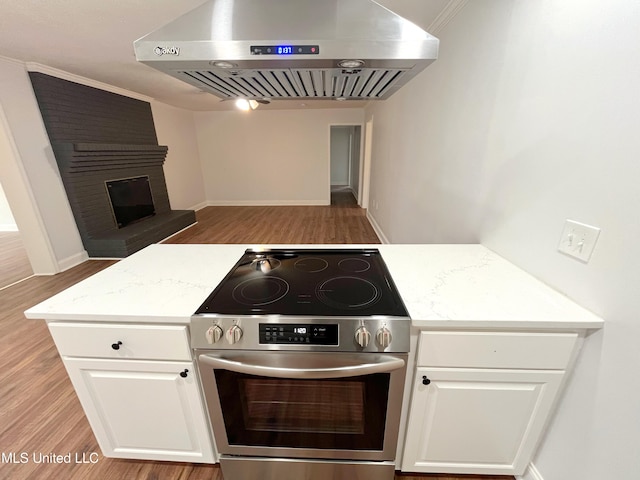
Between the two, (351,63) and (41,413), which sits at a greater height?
(351,63)

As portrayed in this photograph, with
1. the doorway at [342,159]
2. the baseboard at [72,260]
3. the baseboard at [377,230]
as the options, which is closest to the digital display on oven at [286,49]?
the baseboard at [377,230]

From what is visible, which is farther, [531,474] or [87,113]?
[87,113]

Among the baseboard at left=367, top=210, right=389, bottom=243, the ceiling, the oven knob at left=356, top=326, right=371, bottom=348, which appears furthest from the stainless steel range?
the baseboard at left=367, top=210, right=389, bottom=243

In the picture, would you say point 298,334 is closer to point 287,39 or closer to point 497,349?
point 497,349

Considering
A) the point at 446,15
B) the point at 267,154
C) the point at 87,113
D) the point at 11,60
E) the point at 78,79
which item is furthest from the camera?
the point at 267,154

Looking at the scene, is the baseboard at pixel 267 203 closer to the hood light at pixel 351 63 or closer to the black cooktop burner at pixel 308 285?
the black cooktop burner at pixel 308 285

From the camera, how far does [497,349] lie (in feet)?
2.98

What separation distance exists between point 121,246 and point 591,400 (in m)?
4.50

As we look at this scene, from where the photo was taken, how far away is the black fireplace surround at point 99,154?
317 centimetres

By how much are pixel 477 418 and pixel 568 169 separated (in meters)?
0.99

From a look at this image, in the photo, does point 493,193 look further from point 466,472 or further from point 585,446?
point 466,472

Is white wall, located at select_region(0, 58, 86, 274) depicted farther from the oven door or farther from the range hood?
the oven door

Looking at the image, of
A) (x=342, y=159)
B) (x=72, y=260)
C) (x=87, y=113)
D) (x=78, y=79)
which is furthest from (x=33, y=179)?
(x=342, y=159)

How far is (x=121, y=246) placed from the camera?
3561 mm
